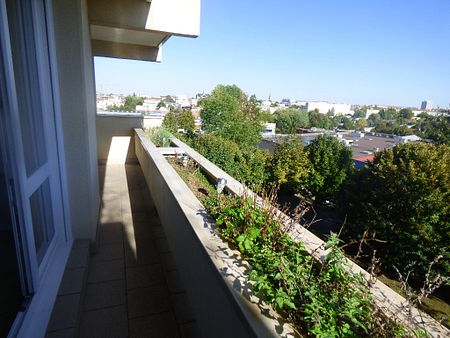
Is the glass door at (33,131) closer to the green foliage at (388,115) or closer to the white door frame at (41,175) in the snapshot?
the white door frame at (41,175)

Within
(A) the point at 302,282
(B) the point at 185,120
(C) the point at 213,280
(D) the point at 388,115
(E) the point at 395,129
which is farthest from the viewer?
(D) the point at 388,115

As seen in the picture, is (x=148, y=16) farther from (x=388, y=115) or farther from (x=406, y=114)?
(x=388, y=115)

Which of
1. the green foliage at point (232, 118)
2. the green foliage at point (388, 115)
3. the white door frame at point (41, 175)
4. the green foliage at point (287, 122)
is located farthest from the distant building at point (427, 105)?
the white door frame at point (41, 175)

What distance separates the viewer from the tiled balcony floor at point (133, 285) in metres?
1.86

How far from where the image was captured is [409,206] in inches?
364

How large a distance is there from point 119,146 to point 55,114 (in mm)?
4975

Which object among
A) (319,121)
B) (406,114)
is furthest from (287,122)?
(406,114)

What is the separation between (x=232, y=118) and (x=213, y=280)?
34496mm

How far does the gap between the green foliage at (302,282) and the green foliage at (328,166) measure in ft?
51.3

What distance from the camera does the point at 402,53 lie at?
26.0 metres

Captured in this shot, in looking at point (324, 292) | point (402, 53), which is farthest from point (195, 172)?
point (402, 53)

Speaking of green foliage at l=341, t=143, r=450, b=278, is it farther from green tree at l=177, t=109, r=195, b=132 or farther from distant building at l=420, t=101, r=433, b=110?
distant building at l=420, t=101, r=433, b=110

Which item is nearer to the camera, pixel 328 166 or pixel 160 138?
pixel 160 138

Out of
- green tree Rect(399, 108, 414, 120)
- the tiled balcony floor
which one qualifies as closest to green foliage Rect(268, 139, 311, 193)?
the tiled balcony floor
